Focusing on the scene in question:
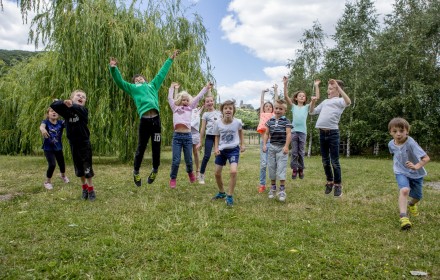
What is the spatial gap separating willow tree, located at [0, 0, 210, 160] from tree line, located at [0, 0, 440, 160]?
0.03 m

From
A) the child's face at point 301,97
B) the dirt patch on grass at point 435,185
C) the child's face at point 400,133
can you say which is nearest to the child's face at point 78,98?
the child's face at point 301,97

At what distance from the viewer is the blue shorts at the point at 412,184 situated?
4.67m

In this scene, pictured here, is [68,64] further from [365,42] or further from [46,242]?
[365,42]

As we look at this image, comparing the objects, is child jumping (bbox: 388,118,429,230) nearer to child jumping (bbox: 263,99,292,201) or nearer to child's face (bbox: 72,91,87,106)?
child jumping (bbox: 263,99,292,201)

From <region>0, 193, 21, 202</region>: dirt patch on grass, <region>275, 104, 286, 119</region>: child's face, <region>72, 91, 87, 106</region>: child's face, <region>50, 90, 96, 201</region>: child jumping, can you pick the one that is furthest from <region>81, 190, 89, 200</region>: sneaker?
<region>275, 104, 286, 119</region>: child's face

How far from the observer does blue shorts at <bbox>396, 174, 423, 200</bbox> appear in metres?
4.67

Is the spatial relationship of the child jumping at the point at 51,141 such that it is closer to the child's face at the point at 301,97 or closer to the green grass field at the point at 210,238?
the green grass field at the point at 210,238

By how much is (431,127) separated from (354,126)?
4.61 meters

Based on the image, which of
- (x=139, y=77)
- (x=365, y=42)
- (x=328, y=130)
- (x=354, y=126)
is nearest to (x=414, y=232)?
(x=328, y=130)

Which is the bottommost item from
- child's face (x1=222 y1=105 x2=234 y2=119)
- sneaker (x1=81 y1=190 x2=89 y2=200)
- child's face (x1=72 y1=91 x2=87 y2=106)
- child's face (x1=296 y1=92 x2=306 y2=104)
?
sneaker (x1=81 y1=190 x2=89 y2=200)

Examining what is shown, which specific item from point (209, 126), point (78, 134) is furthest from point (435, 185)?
point (78, 134)

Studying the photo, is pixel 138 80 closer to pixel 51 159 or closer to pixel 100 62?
pixel 51 159

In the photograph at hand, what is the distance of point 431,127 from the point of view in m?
21.7

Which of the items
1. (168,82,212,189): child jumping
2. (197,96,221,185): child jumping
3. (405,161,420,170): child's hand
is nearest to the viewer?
(405,161,420,170): child's hand
